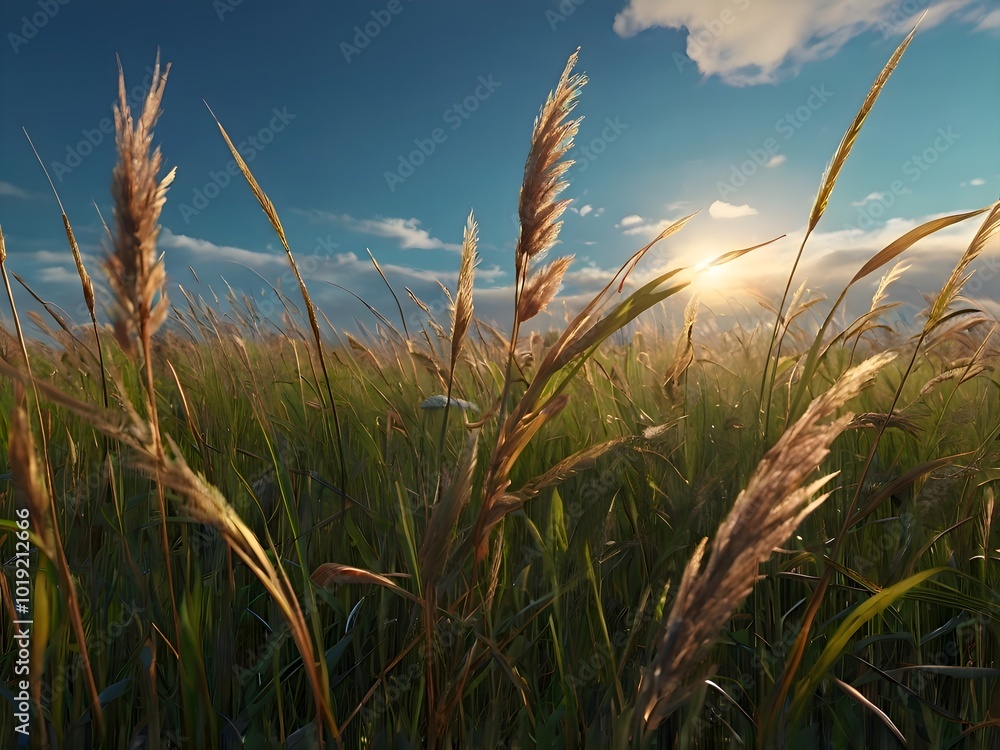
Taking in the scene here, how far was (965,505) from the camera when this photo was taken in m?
1.48

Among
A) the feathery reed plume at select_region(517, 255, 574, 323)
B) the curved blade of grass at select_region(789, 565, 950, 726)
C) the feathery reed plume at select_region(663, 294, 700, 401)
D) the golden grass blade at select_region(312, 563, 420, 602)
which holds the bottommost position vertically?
the curved blade of grass at select_region(789, 565, 950, 726)

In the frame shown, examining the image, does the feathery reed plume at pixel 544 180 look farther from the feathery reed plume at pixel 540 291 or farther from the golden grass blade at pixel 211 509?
the golden grass blade at pixel 211 509

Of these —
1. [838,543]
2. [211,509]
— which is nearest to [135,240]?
[211,509]

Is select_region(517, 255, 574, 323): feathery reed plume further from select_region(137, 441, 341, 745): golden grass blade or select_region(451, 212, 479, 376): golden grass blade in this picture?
select_region(137, 441, 341, 745): golden grass blade

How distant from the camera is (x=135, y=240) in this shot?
63 cm

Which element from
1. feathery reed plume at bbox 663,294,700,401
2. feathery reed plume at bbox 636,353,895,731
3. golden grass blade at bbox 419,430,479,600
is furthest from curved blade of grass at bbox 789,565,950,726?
feathery reed plume at bbox 663,294,700,401

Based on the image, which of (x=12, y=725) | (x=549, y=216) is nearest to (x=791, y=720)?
(x=549, y=216)

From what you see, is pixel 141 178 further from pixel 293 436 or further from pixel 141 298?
pixel 293 436

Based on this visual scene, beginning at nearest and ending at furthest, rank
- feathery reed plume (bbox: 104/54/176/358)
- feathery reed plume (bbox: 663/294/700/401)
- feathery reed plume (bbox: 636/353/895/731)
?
feathery reed plume (bbox: 636/353/895/731) < feathery reed plume (bbox: 104/54/176/358) < feathery reed plume (bbox: 663/294/700/401)

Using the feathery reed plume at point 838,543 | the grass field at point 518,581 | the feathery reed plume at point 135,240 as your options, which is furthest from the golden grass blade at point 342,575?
the feathery reed plume at point 838,543

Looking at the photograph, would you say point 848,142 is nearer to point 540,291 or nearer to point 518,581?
point 540,291

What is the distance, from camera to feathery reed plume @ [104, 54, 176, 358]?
63cm

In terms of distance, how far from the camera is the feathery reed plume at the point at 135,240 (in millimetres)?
631

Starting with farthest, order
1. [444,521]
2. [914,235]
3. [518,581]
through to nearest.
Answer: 1. [518,581]
2. [914,235]
3. [444,521]
